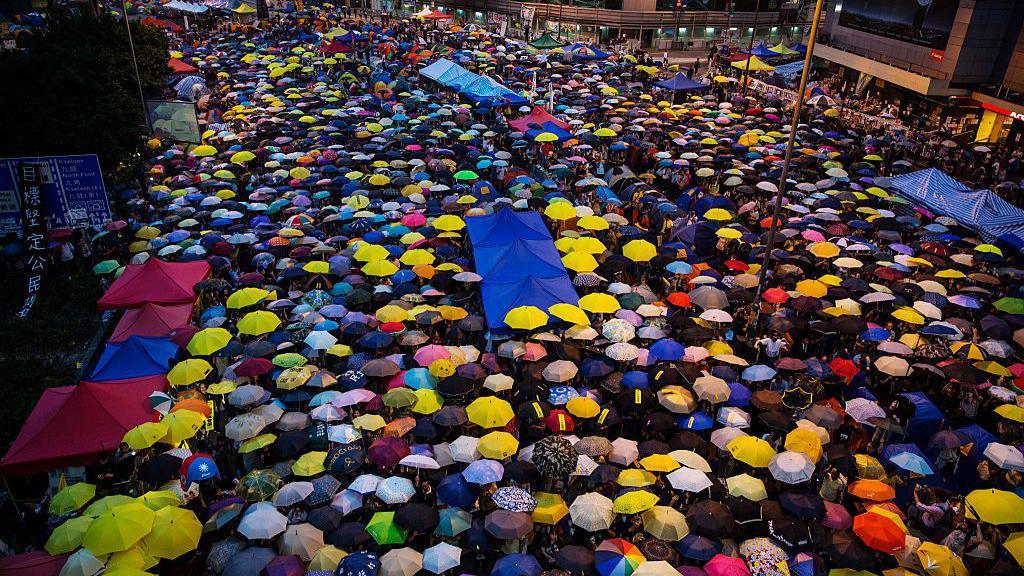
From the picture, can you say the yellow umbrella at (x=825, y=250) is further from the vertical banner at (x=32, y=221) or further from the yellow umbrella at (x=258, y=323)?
the vertical banner at (x=32, y=221)

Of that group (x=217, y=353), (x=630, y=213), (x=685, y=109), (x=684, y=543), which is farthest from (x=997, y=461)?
(x=685, y=109)

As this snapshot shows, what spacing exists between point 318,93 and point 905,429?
28.7 m

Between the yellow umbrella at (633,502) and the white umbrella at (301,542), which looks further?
the yellow umbrella at (633,502)

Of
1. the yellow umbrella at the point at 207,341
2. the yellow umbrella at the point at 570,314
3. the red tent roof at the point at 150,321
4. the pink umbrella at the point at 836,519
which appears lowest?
the red tent roof at the point at 150,321

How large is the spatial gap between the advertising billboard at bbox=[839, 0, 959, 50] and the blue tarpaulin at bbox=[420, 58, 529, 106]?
17661 mm

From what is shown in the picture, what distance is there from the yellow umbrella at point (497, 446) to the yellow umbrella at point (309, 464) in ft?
7.86

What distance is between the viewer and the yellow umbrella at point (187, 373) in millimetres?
12523

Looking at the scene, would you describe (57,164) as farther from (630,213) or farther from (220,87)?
(220,87)

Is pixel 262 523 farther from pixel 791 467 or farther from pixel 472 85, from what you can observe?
pixel 472 85

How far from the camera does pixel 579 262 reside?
16594mm

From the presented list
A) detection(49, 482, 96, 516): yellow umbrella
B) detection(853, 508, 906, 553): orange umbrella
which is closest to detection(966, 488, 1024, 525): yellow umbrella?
detection(853, 508, 906, 553): orange umbrella

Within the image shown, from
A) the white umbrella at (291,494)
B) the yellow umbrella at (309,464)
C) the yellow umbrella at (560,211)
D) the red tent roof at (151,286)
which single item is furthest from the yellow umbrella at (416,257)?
the white umbrella at (291,494)

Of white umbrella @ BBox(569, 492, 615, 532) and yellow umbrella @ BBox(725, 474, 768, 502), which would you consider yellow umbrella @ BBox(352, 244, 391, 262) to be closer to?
white umbrella @ BBox(569, 492, 615, 532)

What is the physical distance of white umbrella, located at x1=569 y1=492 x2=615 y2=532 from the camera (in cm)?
948
